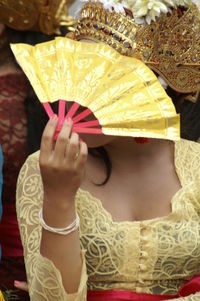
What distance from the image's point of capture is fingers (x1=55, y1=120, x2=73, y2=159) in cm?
206

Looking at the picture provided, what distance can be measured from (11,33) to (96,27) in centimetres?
84

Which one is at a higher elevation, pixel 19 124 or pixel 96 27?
pixel 96 27

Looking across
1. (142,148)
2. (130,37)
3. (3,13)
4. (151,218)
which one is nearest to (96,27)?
(130,37)

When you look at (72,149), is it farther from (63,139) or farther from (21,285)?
(21,285)

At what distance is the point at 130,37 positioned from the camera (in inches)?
102

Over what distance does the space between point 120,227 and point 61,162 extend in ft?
1.59

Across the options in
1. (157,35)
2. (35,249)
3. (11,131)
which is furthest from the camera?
(11,131)

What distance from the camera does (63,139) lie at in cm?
206

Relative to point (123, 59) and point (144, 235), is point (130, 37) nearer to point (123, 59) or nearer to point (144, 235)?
point (123, 59)

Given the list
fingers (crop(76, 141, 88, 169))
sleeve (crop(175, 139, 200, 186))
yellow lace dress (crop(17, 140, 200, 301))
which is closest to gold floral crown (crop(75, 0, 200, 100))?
sleeve (crop(175, 139, 200, 186))

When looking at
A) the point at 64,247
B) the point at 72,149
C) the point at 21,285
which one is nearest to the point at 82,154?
the point at 72,149

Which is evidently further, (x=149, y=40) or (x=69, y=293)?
(x=149, y=40)

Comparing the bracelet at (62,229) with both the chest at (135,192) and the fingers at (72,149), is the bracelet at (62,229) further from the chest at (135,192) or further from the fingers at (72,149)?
the chest at (135,192)

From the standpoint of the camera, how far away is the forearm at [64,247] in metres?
2.19
